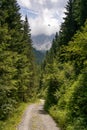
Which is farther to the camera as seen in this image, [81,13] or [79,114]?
[81,13]

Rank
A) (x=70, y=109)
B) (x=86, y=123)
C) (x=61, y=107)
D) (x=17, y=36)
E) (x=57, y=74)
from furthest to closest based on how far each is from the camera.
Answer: (x=57, y=74) → (x=17, y=36) → (x=61, y=107) → (x=70, y=109) → (x=86, y=123)

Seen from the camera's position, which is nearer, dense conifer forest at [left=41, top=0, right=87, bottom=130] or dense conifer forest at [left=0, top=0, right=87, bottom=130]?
dense conifer forest at [left=41, top=0, right=87, bottom=130]

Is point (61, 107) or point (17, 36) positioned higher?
point (17, 36)

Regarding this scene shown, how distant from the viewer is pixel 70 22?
142 ft

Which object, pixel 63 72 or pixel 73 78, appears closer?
pixel 73 78

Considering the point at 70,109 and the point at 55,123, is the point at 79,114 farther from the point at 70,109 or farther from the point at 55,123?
the point at 55,123

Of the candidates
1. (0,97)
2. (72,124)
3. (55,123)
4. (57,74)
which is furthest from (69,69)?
(72,124)

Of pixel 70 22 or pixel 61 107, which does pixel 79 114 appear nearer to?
pixel 61 107

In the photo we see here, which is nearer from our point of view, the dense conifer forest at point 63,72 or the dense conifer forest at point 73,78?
the dense conifer forest at point 73,78

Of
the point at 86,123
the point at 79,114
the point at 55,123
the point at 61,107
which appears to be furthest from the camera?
the point at 61,107

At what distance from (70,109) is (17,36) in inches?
676

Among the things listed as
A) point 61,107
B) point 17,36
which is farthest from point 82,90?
point 17,36

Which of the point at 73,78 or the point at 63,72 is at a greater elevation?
the point at 73,78

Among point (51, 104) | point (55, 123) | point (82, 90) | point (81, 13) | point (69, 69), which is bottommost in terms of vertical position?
point (51, 104)
